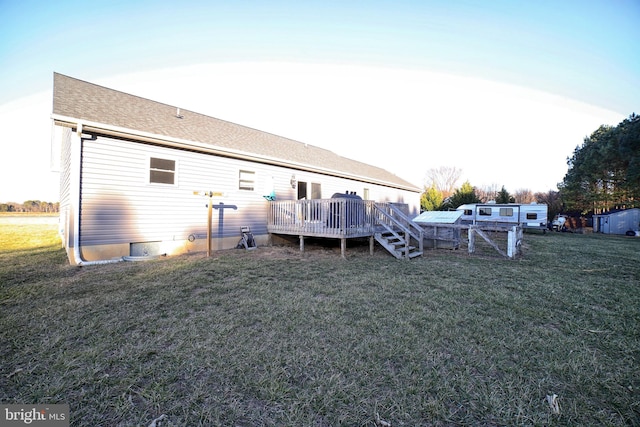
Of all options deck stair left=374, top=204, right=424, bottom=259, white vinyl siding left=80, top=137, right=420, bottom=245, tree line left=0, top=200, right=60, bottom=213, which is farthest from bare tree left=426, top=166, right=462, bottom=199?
tree line left=0, top=200, right=60, bottom=213

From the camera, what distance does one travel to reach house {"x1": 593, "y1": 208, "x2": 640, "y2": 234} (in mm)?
20438

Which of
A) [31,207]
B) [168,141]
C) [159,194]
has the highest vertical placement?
[168,141]

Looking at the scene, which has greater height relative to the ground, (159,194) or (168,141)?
(168,141)

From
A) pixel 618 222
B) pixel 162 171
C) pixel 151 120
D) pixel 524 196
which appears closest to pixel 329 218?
pixel 162 171

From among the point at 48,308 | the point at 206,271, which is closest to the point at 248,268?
the point at 206,271

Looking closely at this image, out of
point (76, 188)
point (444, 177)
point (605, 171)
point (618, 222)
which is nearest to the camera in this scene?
point (76, 188)

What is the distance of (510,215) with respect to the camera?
18.7m

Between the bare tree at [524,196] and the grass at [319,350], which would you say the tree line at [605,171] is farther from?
the grass at [319,350]

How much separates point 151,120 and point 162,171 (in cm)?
194

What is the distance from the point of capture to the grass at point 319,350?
73.0 inches

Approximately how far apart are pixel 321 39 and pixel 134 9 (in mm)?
7953

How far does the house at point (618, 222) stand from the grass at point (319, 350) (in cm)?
2464

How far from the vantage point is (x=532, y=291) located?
479cm

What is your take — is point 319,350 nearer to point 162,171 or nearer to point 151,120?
point 162,171
